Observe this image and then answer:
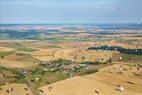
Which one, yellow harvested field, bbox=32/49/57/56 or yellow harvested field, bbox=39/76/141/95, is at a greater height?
yellow harvested field, bbox=32/49/57/56

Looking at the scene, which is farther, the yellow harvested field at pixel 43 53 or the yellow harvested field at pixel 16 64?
the yellow harvested field at pixel 43 53

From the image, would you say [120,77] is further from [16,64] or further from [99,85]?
[16,64]

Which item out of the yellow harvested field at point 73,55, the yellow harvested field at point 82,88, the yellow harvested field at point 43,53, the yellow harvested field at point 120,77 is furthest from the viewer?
the yellow harvested field at point 43,53

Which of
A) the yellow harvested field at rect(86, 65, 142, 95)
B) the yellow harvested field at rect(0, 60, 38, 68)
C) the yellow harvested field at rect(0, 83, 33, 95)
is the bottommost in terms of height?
the yellow harvested field at rect(0, 83, 33, 95)

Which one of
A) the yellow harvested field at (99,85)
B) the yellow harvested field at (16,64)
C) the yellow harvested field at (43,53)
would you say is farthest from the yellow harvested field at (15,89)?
the yellow harvested field at (43,53)

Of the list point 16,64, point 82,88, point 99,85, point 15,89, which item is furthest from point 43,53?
point 82,88

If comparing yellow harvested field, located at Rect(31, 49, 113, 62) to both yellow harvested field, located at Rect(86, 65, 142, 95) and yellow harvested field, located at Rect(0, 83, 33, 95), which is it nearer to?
yellow harvested field, located at Rect(86, 65, 142, 95)

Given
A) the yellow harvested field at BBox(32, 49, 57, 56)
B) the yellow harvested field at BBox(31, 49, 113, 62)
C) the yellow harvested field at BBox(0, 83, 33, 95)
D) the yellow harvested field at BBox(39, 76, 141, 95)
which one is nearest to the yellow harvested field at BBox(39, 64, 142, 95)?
the yellow harvested field at BBox(39, 76, 141, 95)

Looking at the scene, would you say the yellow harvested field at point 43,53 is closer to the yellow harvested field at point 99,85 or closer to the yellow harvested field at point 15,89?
the yellow harvested field at point 99,85

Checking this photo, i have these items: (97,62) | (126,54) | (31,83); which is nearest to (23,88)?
(31,83)

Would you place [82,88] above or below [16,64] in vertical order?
below
